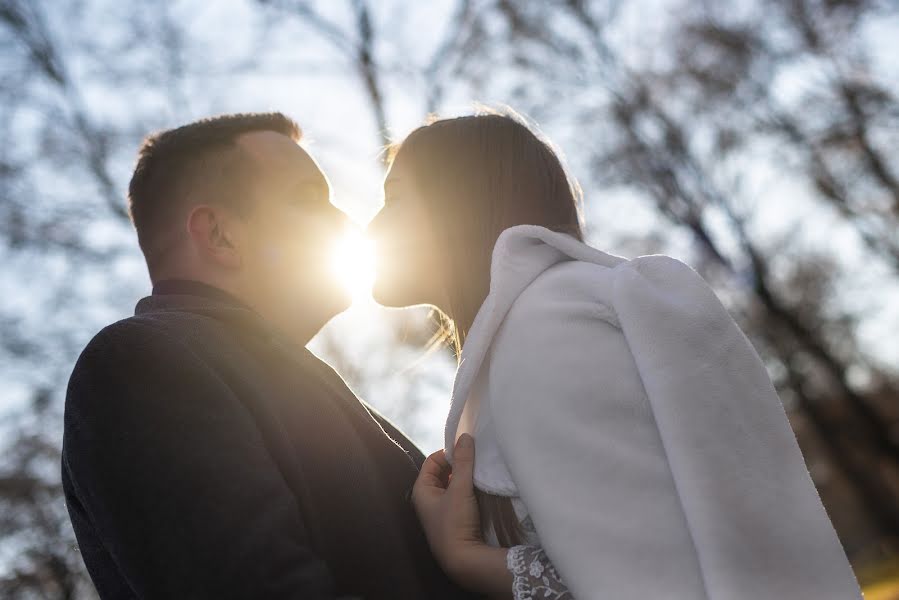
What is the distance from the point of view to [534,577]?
190 cm

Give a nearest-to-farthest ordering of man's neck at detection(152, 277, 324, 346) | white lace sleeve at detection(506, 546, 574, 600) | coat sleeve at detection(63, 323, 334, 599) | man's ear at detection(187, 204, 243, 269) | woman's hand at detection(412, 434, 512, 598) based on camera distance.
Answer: coat sleeve at detection(63, 323, 334, 599), white lace sleeve at detection(506, 546, 574, 600), woman's hand at detection(412, 434, 512, 598), man's neck at detection(152, 277, 324, 346), man's ear at detection(187, 204, 243, 269)

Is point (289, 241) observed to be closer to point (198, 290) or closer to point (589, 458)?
point (198, 290)

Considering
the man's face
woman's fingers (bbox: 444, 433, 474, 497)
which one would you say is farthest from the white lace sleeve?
the man's face

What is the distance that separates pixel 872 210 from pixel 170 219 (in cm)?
1533

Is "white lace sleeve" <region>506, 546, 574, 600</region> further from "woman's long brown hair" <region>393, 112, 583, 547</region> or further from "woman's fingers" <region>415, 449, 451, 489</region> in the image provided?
"woman's long brown hair" <region>393, 112, 583, 547</region>

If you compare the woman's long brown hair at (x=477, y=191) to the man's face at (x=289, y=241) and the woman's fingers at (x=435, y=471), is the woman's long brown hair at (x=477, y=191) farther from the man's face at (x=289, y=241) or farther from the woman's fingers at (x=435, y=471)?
the man's face at (x=289, y=241)

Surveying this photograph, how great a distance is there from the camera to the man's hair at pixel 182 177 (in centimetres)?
308

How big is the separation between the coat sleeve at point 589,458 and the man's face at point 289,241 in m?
1.24

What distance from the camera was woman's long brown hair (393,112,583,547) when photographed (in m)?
2.59

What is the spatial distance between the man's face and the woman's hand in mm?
1085

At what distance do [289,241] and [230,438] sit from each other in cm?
130

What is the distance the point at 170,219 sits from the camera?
10.1 feet

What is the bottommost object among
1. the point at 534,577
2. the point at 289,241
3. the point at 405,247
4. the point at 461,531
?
the point at 534,577

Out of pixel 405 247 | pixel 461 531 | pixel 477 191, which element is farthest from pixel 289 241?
pixel 461 531
